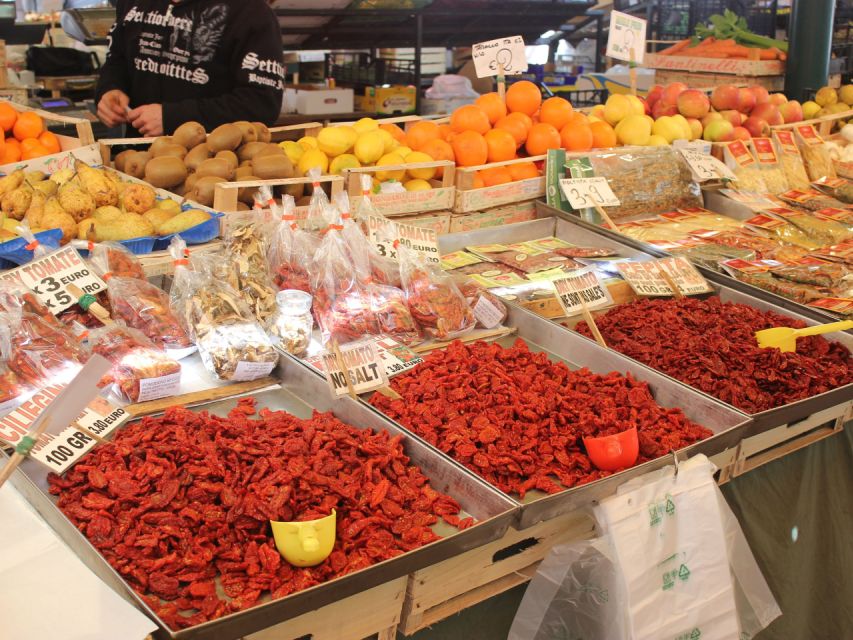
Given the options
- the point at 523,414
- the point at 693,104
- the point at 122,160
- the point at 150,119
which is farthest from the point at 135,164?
the point at 693,104

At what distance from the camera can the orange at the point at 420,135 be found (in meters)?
3.37

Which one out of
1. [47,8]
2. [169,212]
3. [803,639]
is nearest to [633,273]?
[803,639]

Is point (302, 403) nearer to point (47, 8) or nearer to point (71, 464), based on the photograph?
point (71, 464)

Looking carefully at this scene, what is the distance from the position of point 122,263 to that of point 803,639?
7.08 ft

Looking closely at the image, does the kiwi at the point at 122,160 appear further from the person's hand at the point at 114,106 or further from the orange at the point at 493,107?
the orange at the point at 493,107

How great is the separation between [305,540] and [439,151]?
2.13 m

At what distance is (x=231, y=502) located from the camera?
1.49 meters

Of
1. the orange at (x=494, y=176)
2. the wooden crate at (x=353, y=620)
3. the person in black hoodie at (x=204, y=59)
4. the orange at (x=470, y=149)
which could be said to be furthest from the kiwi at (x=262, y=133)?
the wooden crate at (x=353, y=620)

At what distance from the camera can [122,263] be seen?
2221 millimetres

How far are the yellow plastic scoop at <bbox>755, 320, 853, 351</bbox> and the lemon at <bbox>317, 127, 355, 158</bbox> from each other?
1.68 metres

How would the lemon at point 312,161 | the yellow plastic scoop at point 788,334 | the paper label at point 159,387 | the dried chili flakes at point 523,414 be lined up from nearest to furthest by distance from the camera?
1. the dried chili flakes at point 523,414
2. the paper label at point 159,387
3. the yellow plastic scoop at point 788,334
4. the lemon at point 312,161

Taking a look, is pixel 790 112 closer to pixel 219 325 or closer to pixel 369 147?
pixel 369 147

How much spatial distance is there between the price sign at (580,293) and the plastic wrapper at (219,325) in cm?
85

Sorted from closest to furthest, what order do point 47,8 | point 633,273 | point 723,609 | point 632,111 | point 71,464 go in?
point 71,464, point 723,609, point 633,273, point 632,111, point 47,8
